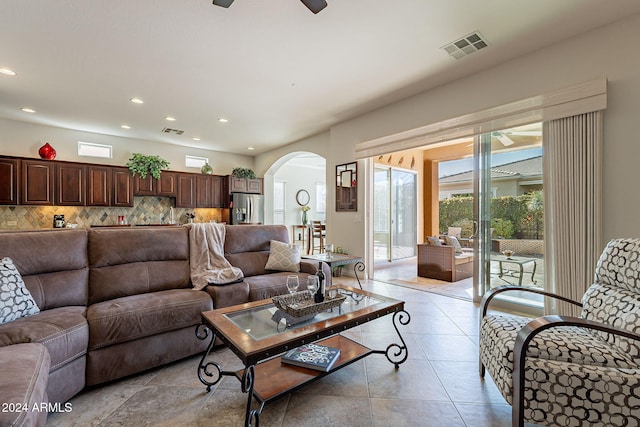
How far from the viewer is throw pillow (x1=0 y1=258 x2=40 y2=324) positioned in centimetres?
169

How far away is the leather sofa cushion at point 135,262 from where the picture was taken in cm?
229

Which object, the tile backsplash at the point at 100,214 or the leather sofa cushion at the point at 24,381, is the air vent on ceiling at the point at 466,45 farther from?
the tile backsplash at the point at 100,214

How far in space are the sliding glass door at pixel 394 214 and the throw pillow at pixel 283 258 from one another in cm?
327

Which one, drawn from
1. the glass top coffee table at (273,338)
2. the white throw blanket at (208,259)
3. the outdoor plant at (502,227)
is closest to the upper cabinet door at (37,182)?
the white throw blanket at (208,259)

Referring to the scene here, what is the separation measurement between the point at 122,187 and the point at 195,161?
6.28ft

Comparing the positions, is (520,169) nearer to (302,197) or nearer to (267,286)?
(267,286)

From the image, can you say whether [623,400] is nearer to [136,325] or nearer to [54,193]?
[136,325]

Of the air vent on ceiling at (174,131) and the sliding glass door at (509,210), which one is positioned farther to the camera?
the air vent on ceiling at (174,131)

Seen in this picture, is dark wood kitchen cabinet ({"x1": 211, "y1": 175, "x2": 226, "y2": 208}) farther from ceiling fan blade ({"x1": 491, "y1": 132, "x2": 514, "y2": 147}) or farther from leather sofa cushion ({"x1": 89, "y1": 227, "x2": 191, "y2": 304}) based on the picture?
ceiling fan blade ({"x1": 491, "y1": 132, "x2": 514, "y2": 147})

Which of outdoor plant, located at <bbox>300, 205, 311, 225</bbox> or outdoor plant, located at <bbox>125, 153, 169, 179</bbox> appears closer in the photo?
outdoor plant, located at <bbox>125, 153, 169, 179</bbox>

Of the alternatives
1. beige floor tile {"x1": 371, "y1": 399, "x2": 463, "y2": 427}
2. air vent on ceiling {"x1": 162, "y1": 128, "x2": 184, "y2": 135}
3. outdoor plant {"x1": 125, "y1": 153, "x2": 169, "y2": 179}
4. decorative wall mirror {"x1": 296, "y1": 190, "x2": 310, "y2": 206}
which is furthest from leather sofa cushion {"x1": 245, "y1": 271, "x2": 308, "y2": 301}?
decorative wall mirror {"x1": 296, "y1": 190, "x2": 310, "y2": 206}

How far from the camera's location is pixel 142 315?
1957 mm

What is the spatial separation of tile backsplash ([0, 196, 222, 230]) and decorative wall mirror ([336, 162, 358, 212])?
3739 millimetres

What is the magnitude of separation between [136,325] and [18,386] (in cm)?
85
